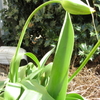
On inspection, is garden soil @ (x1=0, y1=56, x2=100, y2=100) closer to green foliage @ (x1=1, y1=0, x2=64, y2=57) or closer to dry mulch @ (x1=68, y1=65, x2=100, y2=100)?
dry mulch @ (x1=68, y1=65, x2=100, y2=100)

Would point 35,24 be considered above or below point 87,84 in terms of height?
above

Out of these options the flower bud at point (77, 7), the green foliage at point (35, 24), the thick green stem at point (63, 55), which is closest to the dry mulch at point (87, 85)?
the green foliage at point (35, 24)

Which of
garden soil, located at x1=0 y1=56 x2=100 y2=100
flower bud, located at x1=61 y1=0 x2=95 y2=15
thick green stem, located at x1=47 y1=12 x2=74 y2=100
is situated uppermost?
flower bud, located at x1=61 y1=0 x2=95 y2=15

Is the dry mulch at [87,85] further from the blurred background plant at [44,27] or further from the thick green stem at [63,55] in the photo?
the thick green stem at [63,55]

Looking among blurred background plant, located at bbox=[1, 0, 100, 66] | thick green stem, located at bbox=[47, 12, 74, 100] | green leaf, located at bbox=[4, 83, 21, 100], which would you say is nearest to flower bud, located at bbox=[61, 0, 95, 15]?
thick green stem, located at bbox=[47, 12, 74, 100]

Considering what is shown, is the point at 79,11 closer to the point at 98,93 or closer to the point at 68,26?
the point at 68,26

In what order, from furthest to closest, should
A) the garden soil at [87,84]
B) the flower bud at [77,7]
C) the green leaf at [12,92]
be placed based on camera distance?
the garden soil at [87,84] → the green leaf at [12,92] → the flower bud at [77,7]

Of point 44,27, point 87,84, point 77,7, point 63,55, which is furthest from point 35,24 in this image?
point 77,7

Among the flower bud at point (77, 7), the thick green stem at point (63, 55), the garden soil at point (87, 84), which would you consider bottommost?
the garden soil at point (87, 84)

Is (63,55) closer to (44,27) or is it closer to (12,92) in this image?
(12,92)
